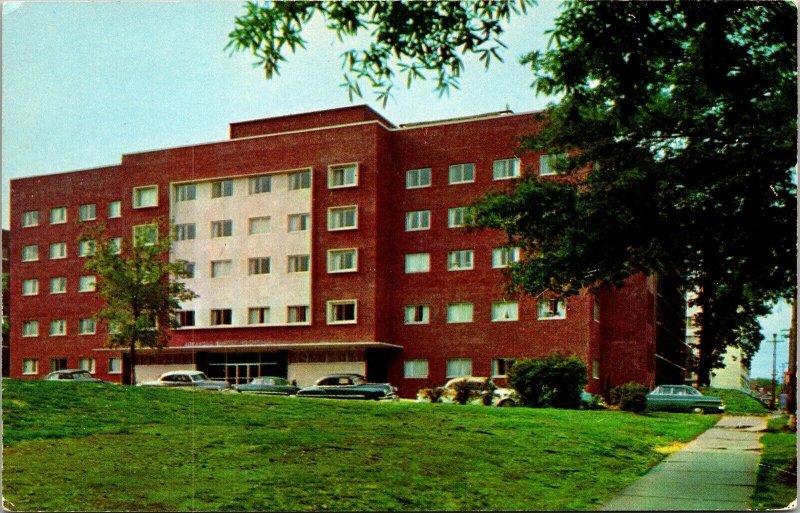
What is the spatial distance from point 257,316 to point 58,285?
284cm

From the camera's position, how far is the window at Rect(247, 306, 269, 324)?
12.1 metres

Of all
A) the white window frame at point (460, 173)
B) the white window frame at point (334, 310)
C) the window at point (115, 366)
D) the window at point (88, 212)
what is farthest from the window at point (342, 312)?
the window at point (88, 212)

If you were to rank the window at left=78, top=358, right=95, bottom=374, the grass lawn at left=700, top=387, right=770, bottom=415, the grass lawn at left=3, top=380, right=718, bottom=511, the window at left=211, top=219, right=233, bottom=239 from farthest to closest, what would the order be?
1. the grass lawn at left=700, top=387, right=770, bottom=415
2. the window at left=211, top=219, right=233, bottom=239
3. the window at left=78, top=358, right=95, bottom=374
4. the grass lawn at left=3, top=380, right=718, bottom=511

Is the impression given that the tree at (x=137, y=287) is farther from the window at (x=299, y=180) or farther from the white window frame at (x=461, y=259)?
the white window frame at (x=461, y=259)

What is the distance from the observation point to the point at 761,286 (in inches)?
414

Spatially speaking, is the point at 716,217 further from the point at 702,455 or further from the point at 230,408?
the point at 230,408

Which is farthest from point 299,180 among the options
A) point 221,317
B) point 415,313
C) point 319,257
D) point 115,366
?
point 115,366

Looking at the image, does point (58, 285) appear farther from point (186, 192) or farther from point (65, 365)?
point (186, 192)

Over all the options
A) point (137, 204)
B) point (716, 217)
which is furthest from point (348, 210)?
point (716, 217)

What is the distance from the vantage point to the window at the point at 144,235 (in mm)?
10977

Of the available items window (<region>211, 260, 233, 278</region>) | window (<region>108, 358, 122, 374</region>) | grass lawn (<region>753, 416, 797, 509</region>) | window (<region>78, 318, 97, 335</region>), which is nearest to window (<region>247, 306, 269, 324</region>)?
window (<region>211, 260, 233, 278</region>)

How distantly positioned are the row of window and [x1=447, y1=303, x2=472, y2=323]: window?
4897 mm

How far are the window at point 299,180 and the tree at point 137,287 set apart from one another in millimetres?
2219

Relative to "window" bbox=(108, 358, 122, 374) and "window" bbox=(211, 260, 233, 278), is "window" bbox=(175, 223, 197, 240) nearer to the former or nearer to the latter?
"window" bbox=(211, 260, 233, 278)
